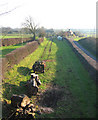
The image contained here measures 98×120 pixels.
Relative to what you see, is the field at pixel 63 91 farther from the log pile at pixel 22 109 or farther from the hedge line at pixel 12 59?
the hedge line at pixel 12 59

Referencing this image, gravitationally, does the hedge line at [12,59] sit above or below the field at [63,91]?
above

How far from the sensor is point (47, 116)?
6109mm

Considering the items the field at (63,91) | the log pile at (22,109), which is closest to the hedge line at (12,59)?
the field at (63,91)

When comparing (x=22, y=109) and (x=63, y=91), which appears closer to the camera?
(x=22, y=109)

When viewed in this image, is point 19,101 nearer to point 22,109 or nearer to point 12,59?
point 22,109

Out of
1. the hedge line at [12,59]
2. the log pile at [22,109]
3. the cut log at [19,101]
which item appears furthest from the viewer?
the hedge line at [12,59]

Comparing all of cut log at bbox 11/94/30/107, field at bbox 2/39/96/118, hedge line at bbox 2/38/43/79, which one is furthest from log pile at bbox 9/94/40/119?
hedge line at bbox 2/38/43/79

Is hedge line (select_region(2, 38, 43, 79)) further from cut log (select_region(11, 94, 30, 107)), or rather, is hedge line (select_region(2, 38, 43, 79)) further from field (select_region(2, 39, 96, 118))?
cut log (select_region(11, 94, 30, 107))

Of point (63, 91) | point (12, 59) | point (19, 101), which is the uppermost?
point (12, 59)

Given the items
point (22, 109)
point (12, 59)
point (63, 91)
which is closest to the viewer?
point (22, 109)

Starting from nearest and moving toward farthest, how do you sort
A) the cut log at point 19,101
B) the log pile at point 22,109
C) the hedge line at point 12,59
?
the log pile at point 22,109
the cut log at point 19,101
the hedge line at point 12,59

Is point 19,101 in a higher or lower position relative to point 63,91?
higher

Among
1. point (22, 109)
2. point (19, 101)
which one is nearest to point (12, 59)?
point (19, 101)

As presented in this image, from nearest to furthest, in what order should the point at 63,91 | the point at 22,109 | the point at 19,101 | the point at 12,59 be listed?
the point at 22,109, the point at 19,101, the point at 63,91, the point at 12,59
